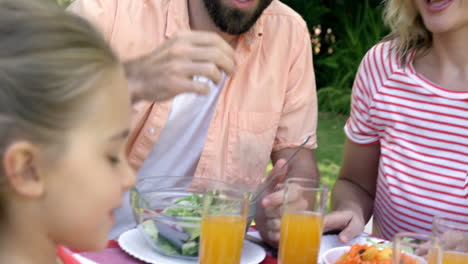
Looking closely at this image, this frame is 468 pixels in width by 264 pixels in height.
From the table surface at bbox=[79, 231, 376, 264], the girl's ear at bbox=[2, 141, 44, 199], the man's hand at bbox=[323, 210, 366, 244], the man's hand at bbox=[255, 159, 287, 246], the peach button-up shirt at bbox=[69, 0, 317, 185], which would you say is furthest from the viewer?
the peach button-up shirt at bbox=[69, 0, 317, 185]

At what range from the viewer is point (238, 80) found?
230 cm

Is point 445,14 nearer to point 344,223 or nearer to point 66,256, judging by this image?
point 344,223

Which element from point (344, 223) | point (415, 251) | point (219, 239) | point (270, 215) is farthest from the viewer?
point (344, 223)

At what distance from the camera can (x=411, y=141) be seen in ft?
6.90

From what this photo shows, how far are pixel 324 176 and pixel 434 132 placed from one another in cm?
317

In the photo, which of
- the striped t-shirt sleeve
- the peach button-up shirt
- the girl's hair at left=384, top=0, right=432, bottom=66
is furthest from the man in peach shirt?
the girl's hair at left=384, top=0, right=432, bottom=66

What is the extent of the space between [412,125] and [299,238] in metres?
0.88

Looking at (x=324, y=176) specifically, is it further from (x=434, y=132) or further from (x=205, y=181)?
(x=205, y=181)

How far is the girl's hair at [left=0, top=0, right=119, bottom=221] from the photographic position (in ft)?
3.05

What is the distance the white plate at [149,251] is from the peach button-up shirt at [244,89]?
68cm

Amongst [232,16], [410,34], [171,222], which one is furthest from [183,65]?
[410,34]

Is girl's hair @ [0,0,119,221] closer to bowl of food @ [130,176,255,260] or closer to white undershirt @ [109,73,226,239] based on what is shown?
bowl of food @ [130,176,255,260]

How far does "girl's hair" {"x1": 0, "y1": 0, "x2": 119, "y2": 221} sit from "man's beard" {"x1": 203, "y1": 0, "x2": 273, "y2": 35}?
4.04 feet

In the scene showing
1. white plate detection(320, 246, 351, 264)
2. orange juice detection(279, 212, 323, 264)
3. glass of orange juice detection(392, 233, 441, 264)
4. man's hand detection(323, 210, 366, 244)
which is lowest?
man's hand detection(323, 210, 366, 244)
